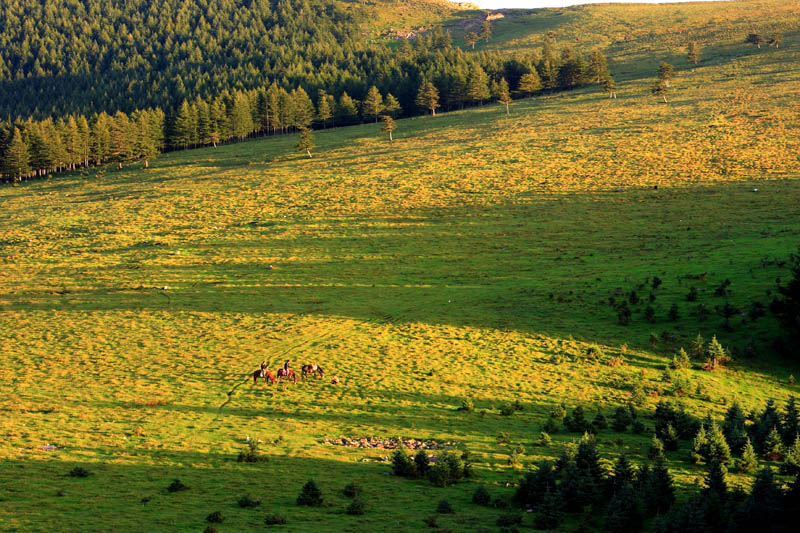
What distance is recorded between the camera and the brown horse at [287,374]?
3566cm

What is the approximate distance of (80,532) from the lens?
1808cm

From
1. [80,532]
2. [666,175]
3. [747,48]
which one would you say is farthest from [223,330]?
[747,48]

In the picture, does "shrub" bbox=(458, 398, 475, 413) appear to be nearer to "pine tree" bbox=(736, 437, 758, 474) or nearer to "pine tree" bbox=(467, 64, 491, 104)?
"pine tree" bbox=(736, 437, 758, 474)

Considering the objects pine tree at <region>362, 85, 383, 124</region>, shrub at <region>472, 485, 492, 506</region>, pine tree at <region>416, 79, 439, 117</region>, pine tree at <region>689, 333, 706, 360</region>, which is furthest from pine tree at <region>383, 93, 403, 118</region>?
shrub at <region>472, 485, 492, 506</region>

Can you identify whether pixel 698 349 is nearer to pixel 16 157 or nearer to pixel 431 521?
pixel 431 521

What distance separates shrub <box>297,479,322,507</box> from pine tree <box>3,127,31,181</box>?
5125 inches

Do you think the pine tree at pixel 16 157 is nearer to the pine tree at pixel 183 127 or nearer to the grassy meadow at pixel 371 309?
the grassy meadow at pixel 371 309

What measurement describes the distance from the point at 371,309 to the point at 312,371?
13708mm

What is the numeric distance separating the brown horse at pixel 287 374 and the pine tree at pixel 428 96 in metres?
126

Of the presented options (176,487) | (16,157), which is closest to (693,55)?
(16,157)

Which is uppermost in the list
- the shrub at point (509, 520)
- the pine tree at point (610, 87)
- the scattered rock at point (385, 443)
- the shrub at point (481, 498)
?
the pine tree at point (610, 87)

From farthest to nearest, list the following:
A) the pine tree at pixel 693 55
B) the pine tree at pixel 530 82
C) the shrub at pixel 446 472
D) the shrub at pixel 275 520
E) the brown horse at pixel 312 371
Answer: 1. the pine tree at pixel 693 55
2. the pine tree at pixel 530 82
3. the brown horse at pixel 312 371
4. the shrub at pixel 446 472
5. the shrub at pixel 275 520

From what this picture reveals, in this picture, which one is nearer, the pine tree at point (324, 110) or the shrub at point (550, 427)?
the shrub at point (550, 427)

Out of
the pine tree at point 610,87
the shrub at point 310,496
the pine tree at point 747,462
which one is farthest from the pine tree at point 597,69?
the shrub at point 310,496
